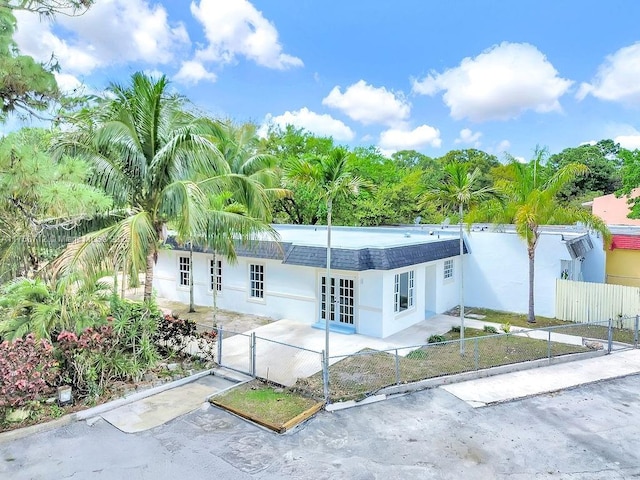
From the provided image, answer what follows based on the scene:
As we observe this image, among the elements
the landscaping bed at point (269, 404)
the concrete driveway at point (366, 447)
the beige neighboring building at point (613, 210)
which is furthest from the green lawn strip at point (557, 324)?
the beige neighboring building at point (613, 210)

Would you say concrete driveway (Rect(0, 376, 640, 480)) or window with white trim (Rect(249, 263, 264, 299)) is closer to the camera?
concrete driveway (Rect(0, 376, 640, 480))

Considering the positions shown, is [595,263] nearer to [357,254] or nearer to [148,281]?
[357,254]

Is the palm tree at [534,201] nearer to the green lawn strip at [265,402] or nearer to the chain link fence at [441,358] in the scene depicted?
the chain link fence at [441,358]

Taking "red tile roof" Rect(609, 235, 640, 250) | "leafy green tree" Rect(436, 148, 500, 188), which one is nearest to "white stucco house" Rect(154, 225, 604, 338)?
"red tile roof" Rect(609, 235, 640, 250)

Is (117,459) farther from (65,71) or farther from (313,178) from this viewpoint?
(65,71)

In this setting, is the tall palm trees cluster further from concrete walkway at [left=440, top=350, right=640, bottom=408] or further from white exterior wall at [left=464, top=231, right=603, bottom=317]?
white exterior wall at [left=464, top=231, right=603, bottom=317]

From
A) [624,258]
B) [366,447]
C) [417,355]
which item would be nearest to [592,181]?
[624,258]

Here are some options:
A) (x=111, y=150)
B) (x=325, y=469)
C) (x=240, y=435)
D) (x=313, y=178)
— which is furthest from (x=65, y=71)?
(x=325, y=469)
